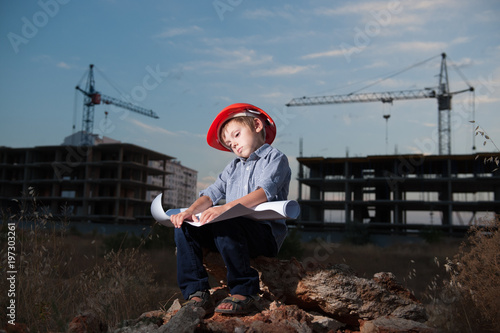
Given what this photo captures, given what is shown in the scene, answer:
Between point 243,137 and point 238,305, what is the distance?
1263 mm

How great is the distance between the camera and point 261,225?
3033 mm

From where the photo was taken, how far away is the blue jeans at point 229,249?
9.31 ft

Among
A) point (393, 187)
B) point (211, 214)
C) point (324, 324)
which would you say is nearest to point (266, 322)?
point (324, 324)

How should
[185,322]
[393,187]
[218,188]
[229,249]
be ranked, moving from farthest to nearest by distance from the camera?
[393,187], [218,188], [229,249], [185,322]

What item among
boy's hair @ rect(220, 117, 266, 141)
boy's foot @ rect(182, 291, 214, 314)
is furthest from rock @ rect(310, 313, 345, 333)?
boy's hair @ rect(220, 117, 266, 141)

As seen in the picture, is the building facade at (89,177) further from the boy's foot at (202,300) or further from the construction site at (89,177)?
the boy's foot at (202,300)

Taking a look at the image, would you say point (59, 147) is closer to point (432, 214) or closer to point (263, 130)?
point (432, 214)

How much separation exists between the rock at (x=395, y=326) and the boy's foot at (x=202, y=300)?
41.6 inches

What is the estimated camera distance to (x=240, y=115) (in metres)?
3.41

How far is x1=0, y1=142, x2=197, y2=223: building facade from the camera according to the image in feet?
183

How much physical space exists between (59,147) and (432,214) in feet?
159

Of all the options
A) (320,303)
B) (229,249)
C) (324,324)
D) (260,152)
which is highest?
(260,152)

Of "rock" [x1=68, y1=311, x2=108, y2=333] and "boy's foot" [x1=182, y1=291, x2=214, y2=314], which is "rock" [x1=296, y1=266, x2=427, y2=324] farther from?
"rock" [x1=68, y1=311, x2=108, y2=333]

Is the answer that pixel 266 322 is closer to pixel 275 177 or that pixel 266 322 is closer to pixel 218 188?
pixel 275 177
